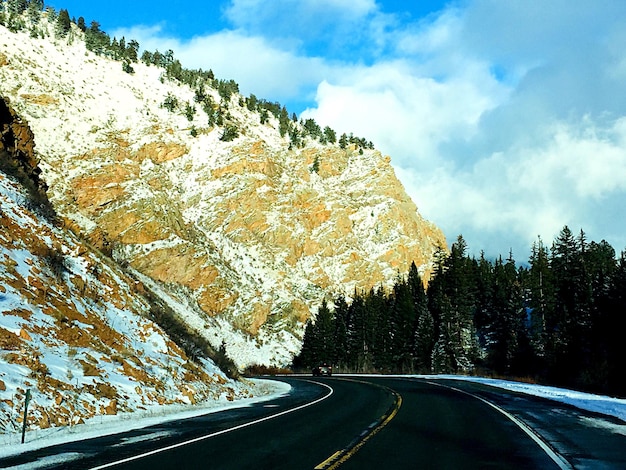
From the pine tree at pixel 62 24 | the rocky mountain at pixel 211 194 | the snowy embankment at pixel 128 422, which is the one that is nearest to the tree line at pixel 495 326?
the rocky mountain at pixel 211 194

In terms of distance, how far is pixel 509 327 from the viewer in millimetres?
72875

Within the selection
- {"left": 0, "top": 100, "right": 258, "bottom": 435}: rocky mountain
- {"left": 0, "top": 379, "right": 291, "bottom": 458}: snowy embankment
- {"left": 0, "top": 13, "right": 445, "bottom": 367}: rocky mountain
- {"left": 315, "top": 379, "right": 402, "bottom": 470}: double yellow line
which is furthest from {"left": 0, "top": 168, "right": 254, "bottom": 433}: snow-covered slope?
{"left": 0, "top": 13, "right": 445, "bottom": 367}: rocky mountain

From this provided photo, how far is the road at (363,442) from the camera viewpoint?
350 inches

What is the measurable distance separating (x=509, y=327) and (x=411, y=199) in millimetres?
68283

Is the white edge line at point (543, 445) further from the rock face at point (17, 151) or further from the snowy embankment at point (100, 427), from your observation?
the rock face at point (17, 151)

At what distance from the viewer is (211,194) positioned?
333 feet

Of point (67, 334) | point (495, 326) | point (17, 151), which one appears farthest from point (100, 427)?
point (495, 326)

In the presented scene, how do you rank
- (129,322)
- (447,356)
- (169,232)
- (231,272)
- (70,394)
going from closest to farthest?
1. (70,394)
2. (129,322)
3. (447,356)
4. (169,232)
5. (231,272)

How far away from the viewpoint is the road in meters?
8.90

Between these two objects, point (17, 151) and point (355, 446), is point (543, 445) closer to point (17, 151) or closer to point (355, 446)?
point (355, 446)

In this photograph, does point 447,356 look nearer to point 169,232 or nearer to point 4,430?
point 169,232

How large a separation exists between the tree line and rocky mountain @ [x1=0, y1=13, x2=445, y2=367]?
941 centimetres

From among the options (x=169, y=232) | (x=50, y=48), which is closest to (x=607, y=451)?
(x=169, y=232)

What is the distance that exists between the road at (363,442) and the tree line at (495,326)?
3712 centimetres
